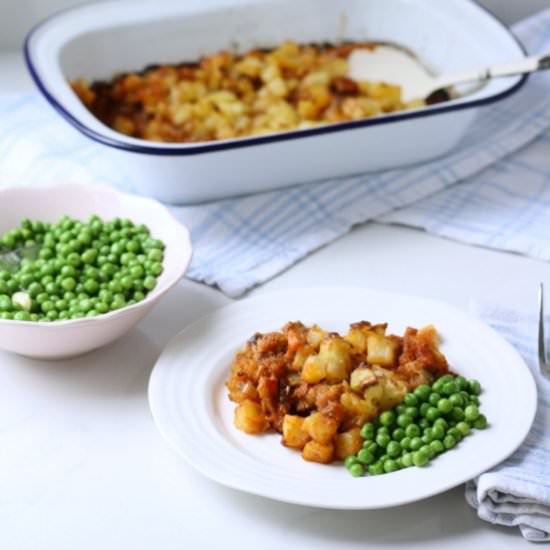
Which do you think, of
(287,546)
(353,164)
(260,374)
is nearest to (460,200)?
(353,164)

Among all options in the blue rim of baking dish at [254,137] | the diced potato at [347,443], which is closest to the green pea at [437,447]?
the diced potato at [347,443]

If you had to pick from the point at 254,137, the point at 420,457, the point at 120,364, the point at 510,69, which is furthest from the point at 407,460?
the point at 510,69

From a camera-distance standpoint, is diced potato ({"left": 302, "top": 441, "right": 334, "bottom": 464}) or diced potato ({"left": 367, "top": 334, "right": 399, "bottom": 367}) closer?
diced potato ({"left": 302, "top": 441, "right": 334, "bottom": 464})

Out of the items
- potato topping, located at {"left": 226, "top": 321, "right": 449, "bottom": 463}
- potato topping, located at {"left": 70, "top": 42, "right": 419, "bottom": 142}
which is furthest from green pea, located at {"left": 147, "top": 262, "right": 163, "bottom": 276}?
potato topping, located at {"left": 70, "top": 42, "right": 419, "bottom": 142}

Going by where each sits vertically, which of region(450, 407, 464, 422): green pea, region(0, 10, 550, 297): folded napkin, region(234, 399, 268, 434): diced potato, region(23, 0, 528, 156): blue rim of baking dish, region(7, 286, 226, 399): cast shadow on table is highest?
region(23, 0, 528, 156): blue rim of baking dish

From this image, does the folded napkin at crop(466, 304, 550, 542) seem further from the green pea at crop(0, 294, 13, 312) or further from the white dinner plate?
the green pea at crop(0, 294, 13, 312)
